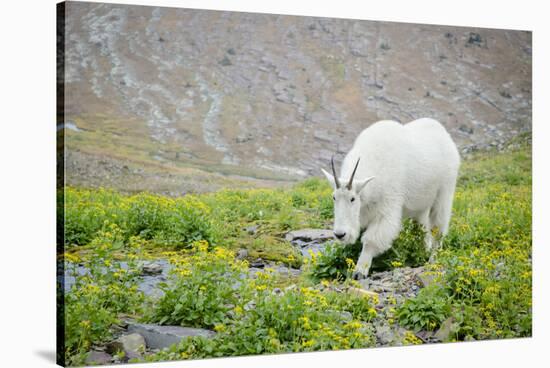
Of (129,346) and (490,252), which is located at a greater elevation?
(490,252)

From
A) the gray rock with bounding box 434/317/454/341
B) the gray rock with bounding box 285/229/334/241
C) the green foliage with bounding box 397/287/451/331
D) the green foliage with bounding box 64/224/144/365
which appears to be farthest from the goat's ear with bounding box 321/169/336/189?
the green foliage with bounding box 64/224/144/365

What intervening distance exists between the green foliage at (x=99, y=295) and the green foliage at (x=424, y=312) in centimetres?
245

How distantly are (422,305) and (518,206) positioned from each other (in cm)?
189

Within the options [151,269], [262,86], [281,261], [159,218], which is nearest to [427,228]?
[281,261]

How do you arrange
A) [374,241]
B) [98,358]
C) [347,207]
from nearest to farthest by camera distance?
[98,358], [347,207], [374,241]

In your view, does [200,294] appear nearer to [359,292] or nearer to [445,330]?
[359,292]

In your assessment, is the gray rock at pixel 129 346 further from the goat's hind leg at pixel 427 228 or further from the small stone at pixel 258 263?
the goat's hind leg at pixel 427 228

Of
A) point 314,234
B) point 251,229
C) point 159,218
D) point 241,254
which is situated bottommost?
point 241,254

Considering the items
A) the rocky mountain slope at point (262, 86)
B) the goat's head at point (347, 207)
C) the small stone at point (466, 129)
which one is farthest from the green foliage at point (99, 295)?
the small stone at point (466, 129)

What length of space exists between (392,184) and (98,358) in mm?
3399

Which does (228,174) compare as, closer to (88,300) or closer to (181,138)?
(181,138)

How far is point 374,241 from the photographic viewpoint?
793 centimetres

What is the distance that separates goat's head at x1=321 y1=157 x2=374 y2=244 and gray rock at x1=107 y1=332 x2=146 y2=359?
2.05 meters

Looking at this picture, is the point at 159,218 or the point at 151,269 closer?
the point at 151,269
